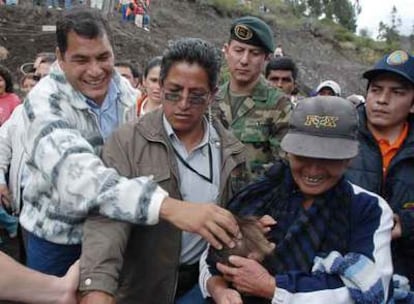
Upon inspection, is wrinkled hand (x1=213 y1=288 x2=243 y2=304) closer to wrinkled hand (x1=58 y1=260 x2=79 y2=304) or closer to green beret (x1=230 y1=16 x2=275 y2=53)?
wrinkled hand (x1=58 y1=260 x2=79 y2=304)

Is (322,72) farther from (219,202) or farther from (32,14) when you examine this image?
(219,202)

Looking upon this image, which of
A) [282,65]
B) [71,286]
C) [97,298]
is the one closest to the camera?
[97,298]

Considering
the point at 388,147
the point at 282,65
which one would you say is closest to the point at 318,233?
the point at 388,147

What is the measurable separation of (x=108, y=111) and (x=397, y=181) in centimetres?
130

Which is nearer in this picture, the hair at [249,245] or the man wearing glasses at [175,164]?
the hair at [249,245]

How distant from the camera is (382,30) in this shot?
2243 inches

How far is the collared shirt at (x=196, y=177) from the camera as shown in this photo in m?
2.17

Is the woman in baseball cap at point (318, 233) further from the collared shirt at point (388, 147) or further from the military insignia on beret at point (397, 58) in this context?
the military insignia on beret at point (397, 58)

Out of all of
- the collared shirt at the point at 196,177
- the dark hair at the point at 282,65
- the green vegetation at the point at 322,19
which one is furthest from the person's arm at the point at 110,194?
the green vegetation at the point at 322,19

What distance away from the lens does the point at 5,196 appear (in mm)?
3484

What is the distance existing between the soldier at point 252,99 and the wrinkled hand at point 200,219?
5.03 ft

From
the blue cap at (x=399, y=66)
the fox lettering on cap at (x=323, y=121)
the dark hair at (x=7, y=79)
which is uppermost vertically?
the blue cap at (x=399, y=66)

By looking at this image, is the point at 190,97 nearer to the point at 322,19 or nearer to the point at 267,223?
the point at 267,223

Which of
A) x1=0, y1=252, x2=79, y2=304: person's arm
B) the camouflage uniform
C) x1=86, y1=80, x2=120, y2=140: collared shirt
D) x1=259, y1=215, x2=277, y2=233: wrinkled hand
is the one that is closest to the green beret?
the camouflage uniform
